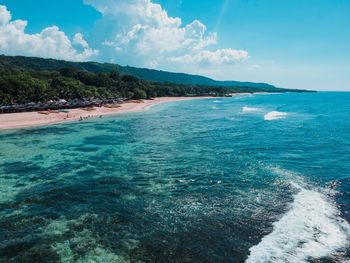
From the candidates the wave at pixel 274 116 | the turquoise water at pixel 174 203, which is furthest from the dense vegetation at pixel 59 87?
the wave at pixel 274 116

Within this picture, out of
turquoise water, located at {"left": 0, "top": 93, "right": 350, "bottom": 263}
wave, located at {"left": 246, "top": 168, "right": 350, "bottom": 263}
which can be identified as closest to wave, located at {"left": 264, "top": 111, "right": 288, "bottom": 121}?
turquoise water, located at {"left": 0, "top": 93, "right": 350, "bottom": 263}

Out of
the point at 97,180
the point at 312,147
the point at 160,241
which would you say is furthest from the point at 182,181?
the point at 312,147

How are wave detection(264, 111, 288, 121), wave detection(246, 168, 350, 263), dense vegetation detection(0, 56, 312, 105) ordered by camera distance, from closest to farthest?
wave detection(246, 168, 350, 263) < wave detection(264, 111, 288, 121) < dense vegetation detection(0, 56, 312, 105)

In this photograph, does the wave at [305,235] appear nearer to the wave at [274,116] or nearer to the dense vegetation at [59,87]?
the wave at [274,116]

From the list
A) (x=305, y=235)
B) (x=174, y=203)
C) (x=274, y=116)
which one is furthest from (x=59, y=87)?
(x=305, y=235)


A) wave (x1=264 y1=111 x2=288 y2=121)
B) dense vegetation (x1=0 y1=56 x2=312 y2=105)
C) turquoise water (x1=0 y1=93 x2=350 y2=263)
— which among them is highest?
dense vegetation (x1=0 y1=56 x2=312 y2=105)

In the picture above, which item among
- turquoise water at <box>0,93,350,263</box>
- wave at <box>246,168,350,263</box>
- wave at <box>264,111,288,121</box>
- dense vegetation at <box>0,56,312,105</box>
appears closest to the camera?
wave at <box>246,168,350,263</box>

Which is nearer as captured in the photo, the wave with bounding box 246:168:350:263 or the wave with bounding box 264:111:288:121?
the wave with bounding box 246:168:350:263

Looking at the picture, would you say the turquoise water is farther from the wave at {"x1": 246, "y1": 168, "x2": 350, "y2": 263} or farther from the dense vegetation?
the dense vegetation
